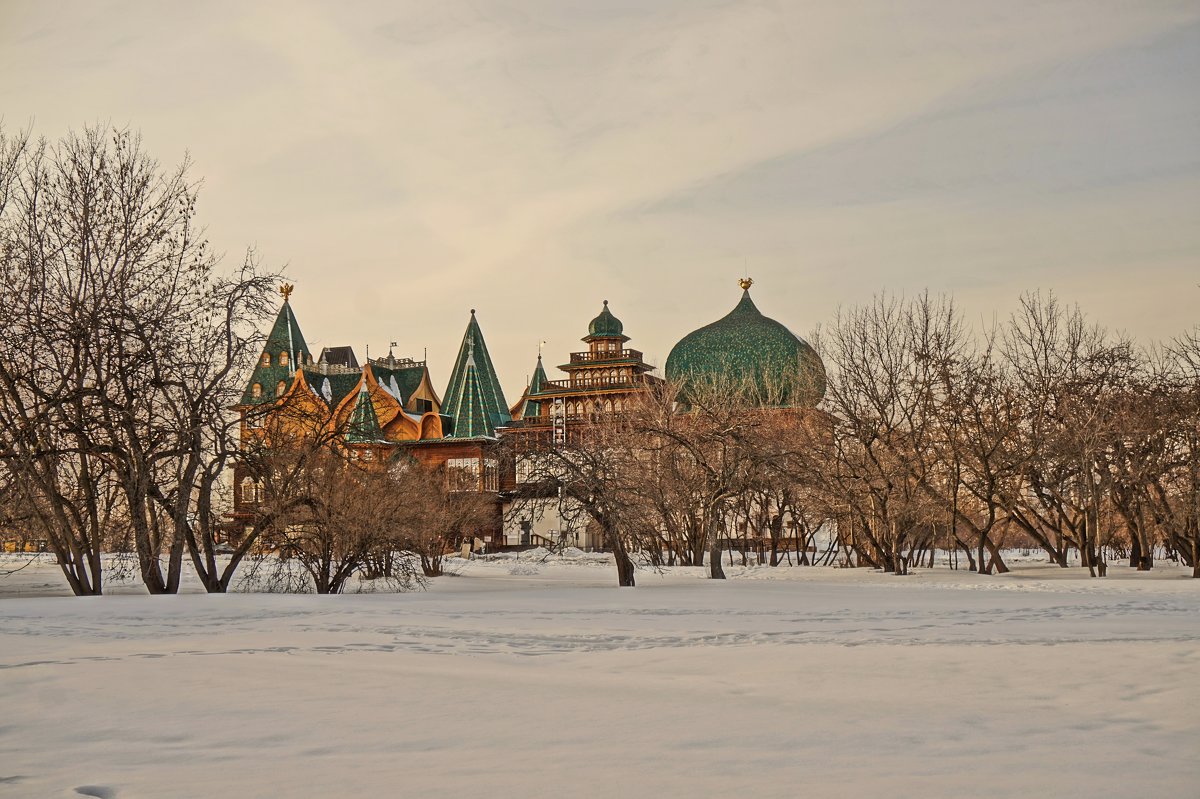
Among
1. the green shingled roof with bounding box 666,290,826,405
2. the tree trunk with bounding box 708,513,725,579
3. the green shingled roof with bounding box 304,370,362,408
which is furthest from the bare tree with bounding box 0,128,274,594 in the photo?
the green shingled roof with bounding box 304,370,362,408

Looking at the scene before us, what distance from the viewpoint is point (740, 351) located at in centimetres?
7044

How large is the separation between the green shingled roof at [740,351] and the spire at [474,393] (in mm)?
12732

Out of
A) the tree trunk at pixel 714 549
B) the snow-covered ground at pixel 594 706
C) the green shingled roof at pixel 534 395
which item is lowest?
the snow-covered ground at pixel 594 706

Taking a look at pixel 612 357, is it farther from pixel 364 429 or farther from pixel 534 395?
pixel 364 429

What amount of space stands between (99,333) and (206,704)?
15765 mm

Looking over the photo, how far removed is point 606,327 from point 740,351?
31.2ft

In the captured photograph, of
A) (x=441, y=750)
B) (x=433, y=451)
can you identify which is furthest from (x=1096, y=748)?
(x=433, y=451)

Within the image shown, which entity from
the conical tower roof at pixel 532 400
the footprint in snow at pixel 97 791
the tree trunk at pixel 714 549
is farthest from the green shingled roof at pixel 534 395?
the footprint in snow at pixel 97 791

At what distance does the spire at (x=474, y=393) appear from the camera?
251 feet

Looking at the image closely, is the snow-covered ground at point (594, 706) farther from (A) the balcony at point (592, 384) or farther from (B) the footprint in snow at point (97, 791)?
(A) the balcony at point (592, 384)

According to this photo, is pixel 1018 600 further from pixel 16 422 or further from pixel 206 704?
pixel 16 422

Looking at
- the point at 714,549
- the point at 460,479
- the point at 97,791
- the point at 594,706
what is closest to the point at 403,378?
the point at 460,479

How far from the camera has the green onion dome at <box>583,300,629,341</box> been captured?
7550cm

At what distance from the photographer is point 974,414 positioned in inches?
1348
